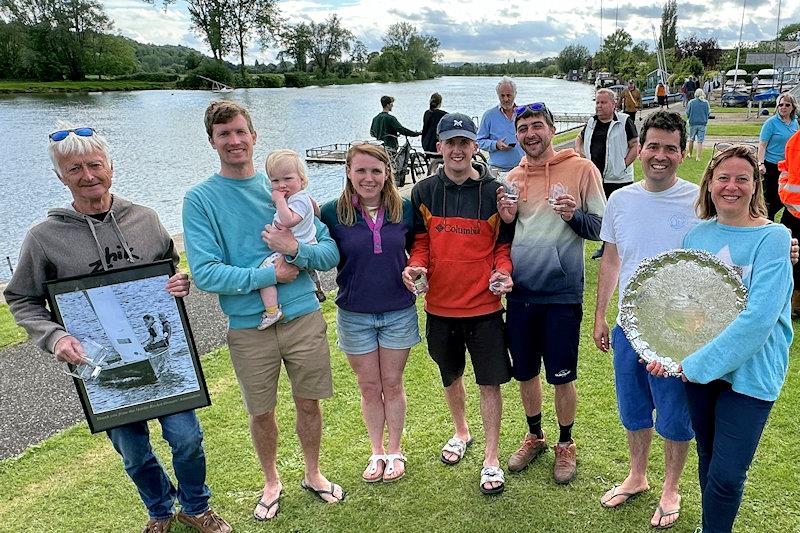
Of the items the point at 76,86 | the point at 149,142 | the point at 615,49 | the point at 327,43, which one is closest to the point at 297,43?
the point at 327,43

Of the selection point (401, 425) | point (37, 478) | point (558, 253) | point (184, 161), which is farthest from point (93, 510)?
point (184, 161)

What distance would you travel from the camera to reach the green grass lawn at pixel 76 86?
61.5 m

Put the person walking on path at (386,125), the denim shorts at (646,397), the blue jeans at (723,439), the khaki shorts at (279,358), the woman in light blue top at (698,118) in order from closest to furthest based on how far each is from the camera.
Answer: the blue jeans at (723,439), the denim shorts at (646,397), the khaki shorts at (279,358), the person walking on path at (386,125), the woman in light blue top at (698,118)

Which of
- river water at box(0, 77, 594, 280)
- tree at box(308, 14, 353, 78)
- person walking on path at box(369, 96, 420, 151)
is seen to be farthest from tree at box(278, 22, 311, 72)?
person walking on path at box(369, 96, 420, 151)

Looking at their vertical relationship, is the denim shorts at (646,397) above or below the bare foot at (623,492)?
above

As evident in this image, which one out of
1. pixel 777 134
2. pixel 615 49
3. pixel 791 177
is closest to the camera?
pixel 791 177

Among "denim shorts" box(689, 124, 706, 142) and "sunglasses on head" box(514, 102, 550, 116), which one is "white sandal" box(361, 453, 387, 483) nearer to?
"sunglasses on head" box(514, 102, 550, 116)

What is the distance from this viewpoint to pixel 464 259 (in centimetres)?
294

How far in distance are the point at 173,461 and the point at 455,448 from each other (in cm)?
161

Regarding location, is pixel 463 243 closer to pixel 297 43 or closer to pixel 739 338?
pixel 739 338

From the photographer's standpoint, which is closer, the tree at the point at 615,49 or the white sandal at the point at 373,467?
the white sandal at the point at 373,467

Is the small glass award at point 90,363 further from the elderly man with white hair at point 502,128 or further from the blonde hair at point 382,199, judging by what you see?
the elderly man with white hair at point 502,128

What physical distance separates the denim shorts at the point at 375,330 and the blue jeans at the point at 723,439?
4.56 ft

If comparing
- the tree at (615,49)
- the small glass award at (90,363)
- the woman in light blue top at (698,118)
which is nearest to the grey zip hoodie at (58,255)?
the small glass award at (90,363)
